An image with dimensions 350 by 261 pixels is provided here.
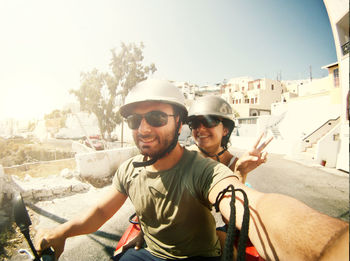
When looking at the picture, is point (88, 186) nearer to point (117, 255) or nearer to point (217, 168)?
point (117, 255)

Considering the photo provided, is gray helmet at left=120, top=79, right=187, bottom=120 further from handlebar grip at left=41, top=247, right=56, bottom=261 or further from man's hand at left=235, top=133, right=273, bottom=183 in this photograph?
handlebar grip at left=41, top=247, right=56, bottom=261

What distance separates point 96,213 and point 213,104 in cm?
246

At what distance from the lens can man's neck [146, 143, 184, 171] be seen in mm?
1512

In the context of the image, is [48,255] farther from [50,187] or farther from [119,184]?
[50,187]

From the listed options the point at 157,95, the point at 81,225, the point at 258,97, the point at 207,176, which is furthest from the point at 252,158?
the point at 258,97

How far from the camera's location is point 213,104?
9.45ft

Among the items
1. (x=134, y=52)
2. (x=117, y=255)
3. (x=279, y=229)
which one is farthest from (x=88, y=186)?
(x=134, y=52)

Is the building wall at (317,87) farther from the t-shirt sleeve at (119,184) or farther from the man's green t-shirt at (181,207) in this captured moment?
the t-shirt sleeve at (119,184)

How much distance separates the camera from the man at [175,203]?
0.72 metres

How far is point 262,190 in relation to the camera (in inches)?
231

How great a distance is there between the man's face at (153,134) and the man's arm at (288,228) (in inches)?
33.5

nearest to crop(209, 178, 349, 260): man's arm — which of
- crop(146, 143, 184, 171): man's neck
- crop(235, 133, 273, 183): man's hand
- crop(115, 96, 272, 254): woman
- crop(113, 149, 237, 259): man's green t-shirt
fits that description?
crop(113, 149, 237, 259): man's green t-shirt

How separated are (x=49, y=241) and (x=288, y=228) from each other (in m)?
1.83

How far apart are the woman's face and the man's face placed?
123cm
